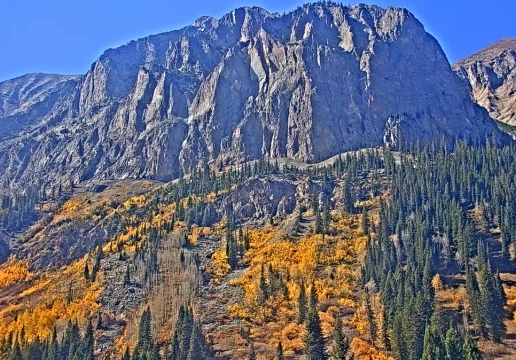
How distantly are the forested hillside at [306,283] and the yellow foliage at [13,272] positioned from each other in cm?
70

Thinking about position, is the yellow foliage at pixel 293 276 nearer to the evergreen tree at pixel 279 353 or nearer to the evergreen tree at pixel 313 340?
the evergreen tree at pixel 279 353

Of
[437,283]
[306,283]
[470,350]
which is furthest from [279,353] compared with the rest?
[437,283]

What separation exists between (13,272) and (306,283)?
343ft

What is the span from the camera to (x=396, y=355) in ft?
327

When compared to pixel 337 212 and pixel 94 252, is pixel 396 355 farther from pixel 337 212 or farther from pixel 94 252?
pixel 94 252

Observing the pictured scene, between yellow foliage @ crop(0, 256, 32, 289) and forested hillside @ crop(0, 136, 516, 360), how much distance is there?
701mm

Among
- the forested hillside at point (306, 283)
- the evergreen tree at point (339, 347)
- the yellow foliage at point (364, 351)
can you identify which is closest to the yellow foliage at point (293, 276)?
the forested hillside at point (306, 283)

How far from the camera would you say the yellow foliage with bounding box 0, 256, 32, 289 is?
590ft

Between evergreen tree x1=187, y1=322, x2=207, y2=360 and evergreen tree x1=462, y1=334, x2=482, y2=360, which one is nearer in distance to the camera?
evergreen tree x1=462, y1=334, x2=482, y2=360

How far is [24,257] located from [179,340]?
111 meters

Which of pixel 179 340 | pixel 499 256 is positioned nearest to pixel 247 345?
pixel 179 340

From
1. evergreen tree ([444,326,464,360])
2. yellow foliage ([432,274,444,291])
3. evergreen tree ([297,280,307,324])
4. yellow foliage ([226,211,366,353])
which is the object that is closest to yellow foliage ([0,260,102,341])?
yellow foliage ([226,211,366,353])

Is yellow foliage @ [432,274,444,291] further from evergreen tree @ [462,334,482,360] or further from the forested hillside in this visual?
evergreen tree @ [462,334,482,360]

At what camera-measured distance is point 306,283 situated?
13725cm
